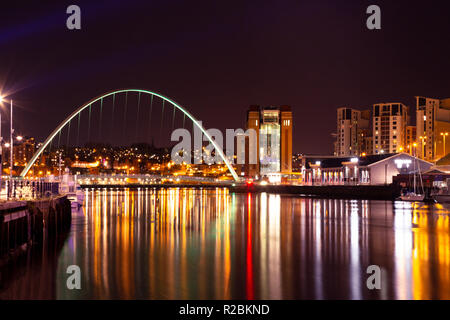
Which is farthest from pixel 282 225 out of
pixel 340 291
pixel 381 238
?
pixel 340 291

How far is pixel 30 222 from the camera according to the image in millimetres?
21422

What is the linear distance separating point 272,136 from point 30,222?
148 meters

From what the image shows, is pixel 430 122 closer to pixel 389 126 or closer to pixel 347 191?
pixel 389 126

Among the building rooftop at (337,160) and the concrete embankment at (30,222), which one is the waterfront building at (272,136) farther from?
the concrete embankment at (30,222)

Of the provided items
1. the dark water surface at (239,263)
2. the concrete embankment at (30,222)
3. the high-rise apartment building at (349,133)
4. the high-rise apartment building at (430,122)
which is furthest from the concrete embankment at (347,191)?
the high-rise apartment building at (349,133)

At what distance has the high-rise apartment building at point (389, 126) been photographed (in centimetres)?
15675

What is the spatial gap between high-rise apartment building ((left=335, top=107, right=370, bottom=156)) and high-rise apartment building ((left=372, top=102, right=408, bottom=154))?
16.2 m

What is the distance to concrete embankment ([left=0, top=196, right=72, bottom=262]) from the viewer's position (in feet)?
56.2

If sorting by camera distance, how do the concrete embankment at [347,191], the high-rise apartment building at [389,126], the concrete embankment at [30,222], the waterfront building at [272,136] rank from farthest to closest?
the waterfront building at [272,136] < the high-rise apartment building at [389,126] < the concrete embankment at [347,191] < the concrete embankment at [30,222]

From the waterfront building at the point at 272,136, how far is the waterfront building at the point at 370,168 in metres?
76.4

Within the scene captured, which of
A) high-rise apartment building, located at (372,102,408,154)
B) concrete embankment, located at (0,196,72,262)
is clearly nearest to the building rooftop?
concrete embankment, located at (0,196,72,262)

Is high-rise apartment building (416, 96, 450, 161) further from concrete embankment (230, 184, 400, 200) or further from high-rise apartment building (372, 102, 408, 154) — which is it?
concrete embankment (230, 184, 400, 200)

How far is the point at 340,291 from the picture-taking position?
12.4 meters
